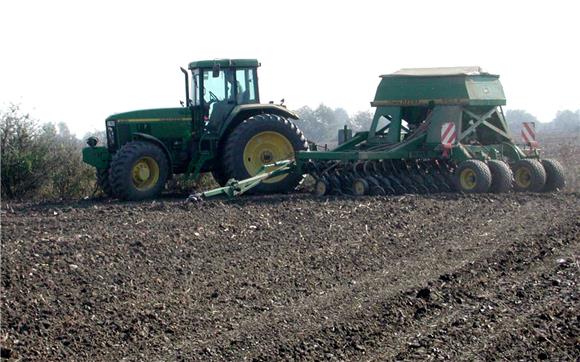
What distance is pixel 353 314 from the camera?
312 inches

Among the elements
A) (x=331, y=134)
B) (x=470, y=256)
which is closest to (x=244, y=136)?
(x=470, y=256)

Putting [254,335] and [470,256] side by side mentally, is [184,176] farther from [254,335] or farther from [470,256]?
[254,335]

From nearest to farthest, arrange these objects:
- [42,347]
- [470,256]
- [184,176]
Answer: [42,347] → [470,256] → [184,176]

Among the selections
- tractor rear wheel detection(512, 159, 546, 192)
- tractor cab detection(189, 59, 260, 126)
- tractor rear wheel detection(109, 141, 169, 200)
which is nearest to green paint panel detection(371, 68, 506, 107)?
tractor rear wheel detection(512, 159, 546, 192)

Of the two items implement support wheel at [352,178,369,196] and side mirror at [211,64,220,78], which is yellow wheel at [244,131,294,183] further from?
implement support wheel at [352,178,369,196]

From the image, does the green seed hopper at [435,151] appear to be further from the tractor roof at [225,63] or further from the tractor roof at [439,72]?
the tractor roof at [225,63]

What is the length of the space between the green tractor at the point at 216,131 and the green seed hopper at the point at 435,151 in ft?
1.98

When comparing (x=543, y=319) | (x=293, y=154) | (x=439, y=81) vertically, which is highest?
(x=439, y=81)

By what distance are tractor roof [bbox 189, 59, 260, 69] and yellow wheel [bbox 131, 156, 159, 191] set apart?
1.94m

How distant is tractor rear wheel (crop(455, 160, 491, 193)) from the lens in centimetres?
1530

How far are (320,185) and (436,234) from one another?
4627 mm

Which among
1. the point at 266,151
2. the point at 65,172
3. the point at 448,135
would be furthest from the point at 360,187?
the point at 65,172

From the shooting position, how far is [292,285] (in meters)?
8.98

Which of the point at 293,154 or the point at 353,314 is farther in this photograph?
the point at 293,154
